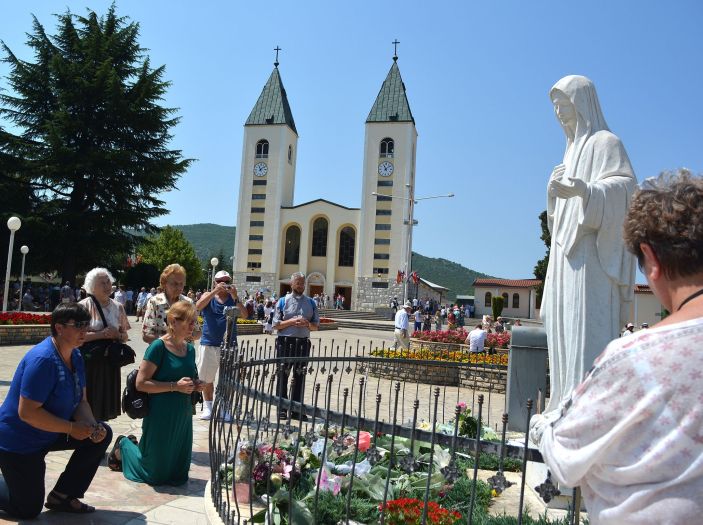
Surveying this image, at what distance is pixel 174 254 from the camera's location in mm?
74000

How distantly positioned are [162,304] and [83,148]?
31.2 meters

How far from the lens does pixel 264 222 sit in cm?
Result: 6175

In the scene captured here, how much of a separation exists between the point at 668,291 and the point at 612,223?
2575 millimetres

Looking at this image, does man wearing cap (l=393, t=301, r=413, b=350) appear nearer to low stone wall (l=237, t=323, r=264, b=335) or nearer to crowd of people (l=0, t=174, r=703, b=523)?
low stone wall (l=237, t=323, r=264, b=335)

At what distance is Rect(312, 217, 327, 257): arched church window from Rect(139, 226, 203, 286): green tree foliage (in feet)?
62.3

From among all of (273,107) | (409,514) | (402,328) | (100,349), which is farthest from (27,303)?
(273,107)

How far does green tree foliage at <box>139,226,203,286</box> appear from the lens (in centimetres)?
7331

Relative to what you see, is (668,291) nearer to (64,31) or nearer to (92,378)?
(92,378)

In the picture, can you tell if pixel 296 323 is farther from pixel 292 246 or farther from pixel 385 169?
pixel 292 246

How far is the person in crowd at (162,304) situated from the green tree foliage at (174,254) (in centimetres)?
6796

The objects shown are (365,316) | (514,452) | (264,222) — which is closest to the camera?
(514,452)

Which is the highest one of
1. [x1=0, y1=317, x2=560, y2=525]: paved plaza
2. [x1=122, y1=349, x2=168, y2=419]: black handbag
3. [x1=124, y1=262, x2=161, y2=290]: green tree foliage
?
[x1=124, y1=262, x2=161, y2=290]: green tree foliage

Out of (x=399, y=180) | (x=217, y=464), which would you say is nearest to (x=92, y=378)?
(x=217, y=464)

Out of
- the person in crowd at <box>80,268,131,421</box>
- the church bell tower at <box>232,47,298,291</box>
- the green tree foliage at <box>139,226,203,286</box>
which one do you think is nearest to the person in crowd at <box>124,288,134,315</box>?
the church bell tower at <box>232,47,298,291</box>
